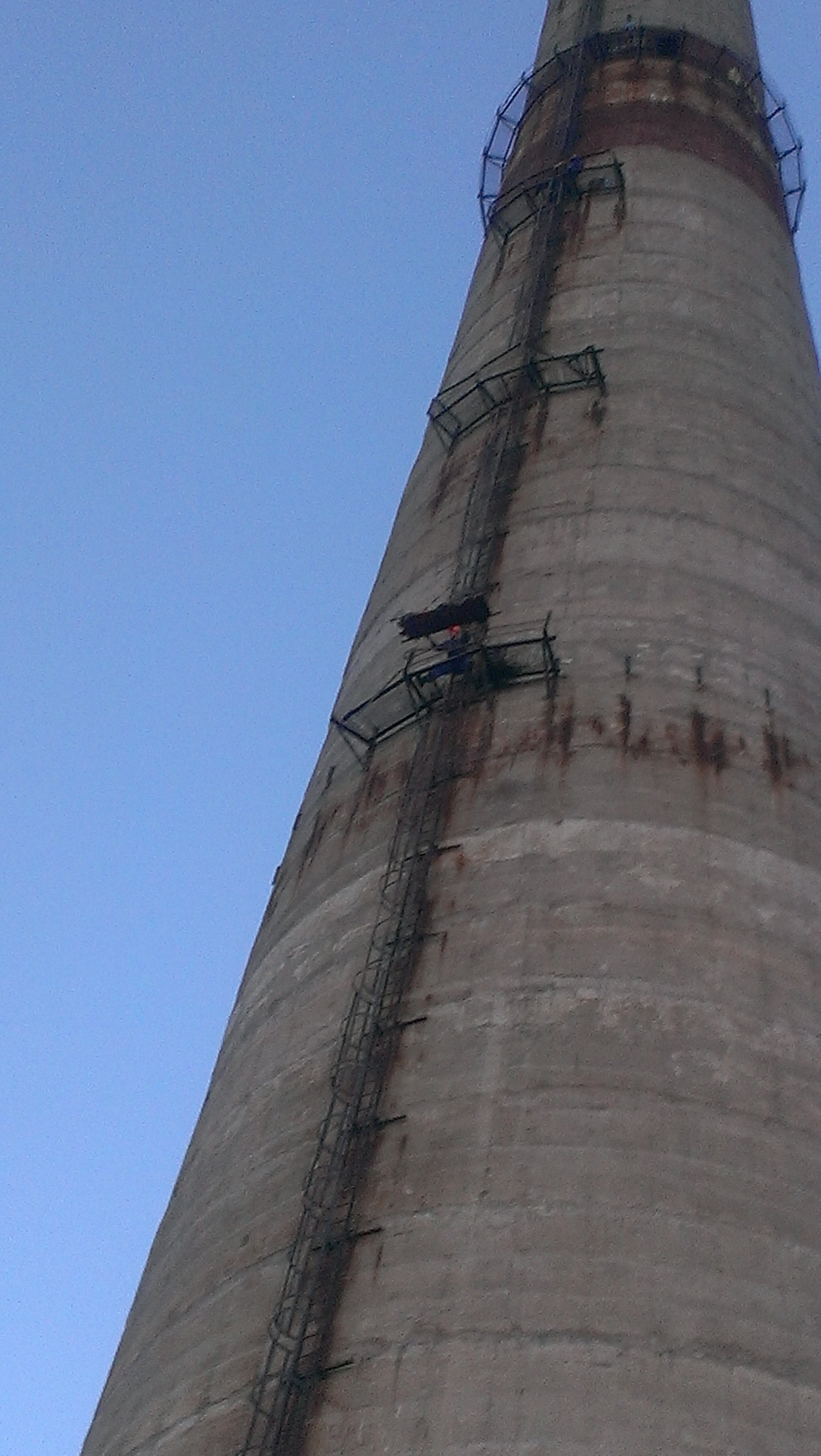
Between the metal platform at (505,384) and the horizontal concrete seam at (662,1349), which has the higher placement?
the metal platform at (505,384)

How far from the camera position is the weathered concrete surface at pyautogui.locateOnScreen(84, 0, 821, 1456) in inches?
491

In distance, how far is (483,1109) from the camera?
14.4m

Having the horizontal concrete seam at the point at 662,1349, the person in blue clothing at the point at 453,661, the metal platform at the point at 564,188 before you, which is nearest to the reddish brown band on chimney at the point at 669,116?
the metal platform at the point at 564,188

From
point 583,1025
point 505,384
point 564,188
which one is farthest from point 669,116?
point 583,1025

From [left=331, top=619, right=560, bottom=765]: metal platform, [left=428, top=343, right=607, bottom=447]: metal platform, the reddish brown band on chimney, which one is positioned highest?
the reddish brown band on chimney

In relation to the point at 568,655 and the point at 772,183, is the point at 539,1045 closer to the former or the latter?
the point at 568,655

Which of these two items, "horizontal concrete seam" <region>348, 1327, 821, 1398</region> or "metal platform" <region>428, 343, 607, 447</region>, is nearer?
"horizontal concrete seam" <region>348, 1327, 821, 1398</region>

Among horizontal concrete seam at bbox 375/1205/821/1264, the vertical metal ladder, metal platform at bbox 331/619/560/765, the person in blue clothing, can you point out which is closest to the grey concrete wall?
the vertical metal ladder

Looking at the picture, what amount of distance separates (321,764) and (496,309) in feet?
34.0

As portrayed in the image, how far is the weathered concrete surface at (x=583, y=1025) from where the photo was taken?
40.9ft

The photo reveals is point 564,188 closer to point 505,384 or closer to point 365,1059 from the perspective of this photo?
point 505,384

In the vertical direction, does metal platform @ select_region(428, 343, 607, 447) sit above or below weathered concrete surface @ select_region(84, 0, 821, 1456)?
above

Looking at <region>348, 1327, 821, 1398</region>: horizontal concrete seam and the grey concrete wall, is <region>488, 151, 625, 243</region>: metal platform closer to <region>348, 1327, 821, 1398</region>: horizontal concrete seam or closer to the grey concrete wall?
the grey concrete wall

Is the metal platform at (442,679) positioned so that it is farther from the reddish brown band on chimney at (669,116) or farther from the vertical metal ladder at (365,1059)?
the reddish brown band on chimney at (669,116)
